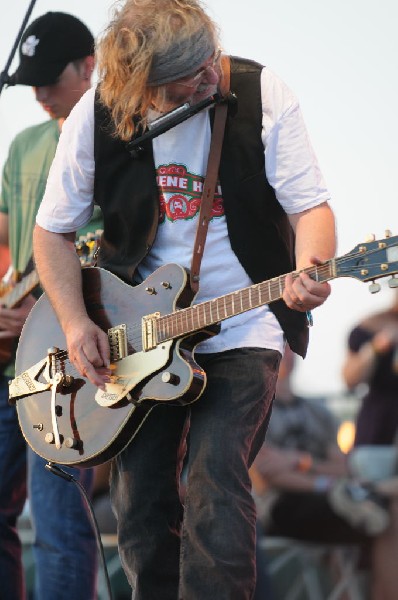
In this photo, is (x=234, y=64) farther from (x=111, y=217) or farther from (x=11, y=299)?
(x=11, y=299)

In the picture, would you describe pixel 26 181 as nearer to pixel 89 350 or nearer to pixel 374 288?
pixel 89 350

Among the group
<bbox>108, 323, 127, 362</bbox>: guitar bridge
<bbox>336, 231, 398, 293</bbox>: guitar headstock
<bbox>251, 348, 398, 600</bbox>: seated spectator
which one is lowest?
<bbox>251, 348, 398, 600</bbox>: seated spectator

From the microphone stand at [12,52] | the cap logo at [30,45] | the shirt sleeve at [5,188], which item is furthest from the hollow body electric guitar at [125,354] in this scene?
the cap logo at [30,45]

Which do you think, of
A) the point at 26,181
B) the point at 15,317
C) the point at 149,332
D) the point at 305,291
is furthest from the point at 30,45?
the point at 305,291

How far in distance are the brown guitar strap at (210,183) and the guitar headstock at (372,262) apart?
18.9 inches

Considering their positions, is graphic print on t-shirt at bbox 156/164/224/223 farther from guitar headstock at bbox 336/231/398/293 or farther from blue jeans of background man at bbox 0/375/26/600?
blue jeans of background man at bbox 0/375/26/600

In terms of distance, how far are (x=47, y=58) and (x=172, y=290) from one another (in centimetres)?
154

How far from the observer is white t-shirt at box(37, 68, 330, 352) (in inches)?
114

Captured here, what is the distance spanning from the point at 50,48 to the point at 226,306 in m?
1.74

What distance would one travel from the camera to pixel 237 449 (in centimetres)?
269

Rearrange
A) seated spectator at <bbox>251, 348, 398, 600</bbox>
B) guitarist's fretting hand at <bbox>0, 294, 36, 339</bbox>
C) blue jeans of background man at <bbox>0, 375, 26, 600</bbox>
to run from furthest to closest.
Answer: seated spectator at <bbox>251, 348, 398, 600</bbox> < guitarist's fretting hand at <bbox>0, 294, 36, 339</bbox> < blue jeans of background man at <bbox>0, 375, 26, 600</bbox>

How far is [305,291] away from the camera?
2.56 m

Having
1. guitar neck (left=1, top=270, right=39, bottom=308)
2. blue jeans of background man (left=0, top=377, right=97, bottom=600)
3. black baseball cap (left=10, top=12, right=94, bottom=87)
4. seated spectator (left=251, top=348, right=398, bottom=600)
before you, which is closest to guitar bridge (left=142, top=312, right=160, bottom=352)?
blue jeans of background man (left=0, top=377, right=97, bottom=600)

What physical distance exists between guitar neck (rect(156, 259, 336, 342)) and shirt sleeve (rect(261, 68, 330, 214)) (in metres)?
0.33
